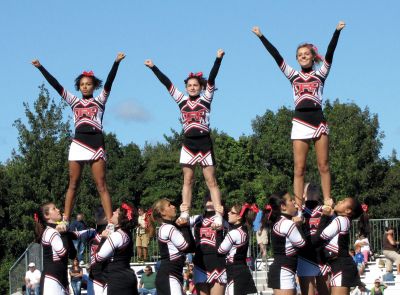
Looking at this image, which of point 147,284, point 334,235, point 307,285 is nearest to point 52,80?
point 307,285

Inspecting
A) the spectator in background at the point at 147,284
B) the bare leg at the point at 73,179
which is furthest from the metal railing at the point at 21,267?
the bare leg at the point at 73,179

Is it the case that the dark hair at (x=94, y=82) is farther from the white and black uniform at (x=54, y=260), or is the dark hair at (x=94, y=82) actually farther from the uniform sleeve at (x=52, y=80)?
the white and black uniform at (x=54, y=260)

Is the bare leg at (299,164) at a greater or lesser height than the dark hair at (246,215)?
greater

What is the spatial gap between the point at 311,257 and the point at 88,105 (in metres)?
4.60

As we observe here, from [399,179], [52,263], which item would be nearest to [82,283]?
[52,263]

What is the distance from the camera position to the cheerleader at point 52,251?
45.3 ft

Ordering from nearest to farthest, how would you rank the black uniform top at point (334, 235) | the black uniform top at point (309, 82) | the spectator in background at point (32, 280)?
Answer: the black uniform top at point (334, 235), the black uniform top at point (309, 82), the spectator in background at point (32, 280)

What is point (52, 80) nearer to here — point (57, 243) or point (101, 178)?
point (101, 178)

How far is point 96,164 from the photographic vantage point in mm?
15945

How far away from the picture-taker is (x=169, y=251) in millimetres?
13977

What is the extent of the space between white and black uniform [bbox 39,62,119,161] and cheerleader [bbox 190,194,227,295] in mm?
2178

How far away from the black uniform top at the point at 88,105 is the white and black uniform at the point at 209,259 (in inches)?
100

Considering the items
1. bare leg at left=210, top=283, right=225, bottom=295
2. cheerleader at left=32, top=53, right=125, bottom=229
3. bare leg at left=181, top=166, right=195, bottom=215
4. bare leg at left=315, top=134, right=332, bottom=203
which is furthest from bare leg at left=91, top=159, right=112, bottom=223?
bare leg at left=315, top=134, right=332, bottom=203

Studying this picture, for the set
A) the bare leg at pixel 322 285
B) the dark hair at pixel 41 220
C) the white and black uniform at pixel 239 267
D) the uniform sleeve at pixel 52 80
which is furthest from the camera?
the uniform sleeve at pixel 52 80
